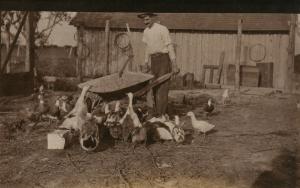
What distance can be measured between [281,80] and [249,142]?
4.57m

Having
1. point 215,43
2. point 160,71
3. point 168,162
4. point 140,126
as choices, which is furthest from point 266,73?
point 168,162

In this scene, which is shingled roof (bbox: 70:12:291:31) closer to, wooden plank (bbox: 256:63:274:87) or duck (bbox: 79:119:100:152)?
wooden plank (bbox: 256:63:274:87)

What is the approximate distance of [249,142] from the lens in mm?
3551

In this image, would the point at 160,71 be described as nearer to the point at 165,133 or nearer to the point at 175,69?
the point at 175,69

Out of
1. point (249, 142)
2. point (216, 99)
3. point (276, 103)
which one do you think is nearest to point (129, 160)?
point (249, 142)

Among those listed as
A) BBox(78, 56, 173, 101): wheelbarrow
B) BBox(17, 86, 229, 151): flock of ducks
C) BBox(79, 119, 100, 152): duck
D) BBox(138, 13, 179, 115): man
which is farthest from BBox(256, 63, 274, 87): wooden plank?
BBox(79, 119, 100, 152): duck

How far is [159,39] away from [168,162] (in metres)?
1.53

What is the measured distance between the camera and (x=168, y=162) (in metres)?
3.12

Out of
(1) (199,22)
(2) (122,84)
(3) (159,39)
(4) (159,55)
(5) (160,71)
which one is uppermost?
(1) (199,22)

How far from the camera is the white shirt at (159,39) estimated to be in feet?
14.0

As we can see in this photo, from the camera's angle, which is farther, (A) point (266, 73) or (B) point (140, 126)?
(A) point (266, 73)

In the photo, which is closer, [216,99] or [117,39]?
[216,99]
